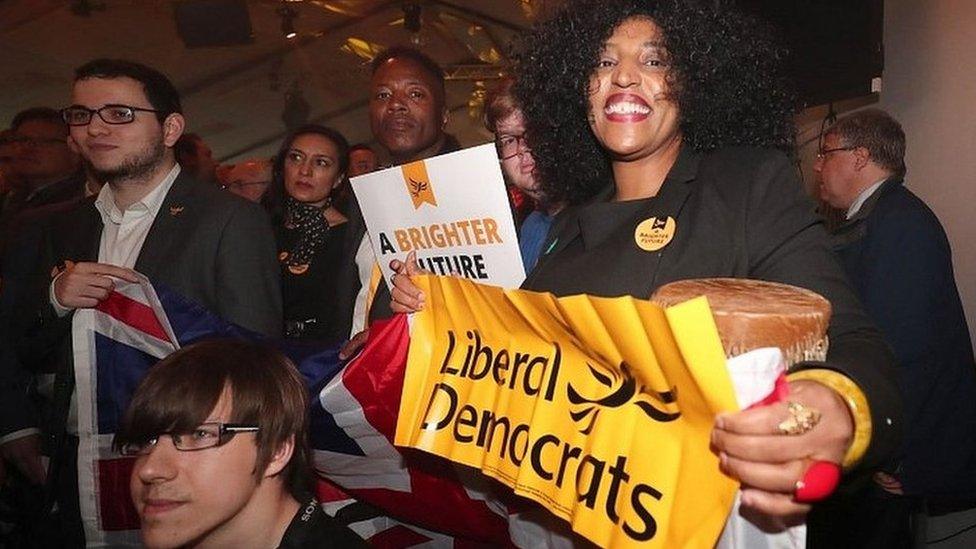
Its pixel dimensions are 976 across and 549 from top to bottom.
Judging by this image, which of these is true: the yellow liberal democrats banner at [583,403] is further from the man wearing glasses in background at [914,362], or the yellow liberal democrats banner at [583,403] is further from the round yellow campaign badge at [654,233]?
the man wearing glasses in background at [914,362]

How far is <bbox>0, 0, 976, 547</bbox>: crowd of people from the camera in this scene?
1554 mm

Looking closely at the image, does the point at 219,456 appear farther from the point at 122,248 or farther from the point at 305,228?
the point at 305,228

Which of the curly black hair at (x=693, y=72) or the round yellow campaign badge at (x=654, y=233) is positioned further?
the curly black hair at (x=693, y=72)

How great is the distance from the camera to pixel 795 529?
1285mm

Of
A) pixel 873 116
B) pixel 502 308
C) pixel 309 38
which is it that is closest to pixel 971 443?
pixel 873 116

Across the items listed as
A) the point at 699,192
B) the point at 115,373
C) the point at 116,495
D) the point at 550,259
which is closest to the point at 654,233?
the point at 699,192

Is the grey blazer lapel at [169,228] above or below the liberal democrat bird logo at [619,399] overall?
above

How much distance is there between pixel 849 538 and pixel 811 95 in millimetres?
2795

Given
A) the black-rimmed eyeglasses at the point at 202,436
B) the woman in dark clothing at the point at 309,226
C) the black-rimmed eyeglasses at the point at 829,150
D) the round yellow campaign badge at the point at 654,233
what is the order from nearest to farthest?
the round yellow campaign badge at the point at 654,233 < the black-rimmed eyeglasses at the point at 202,436 < the woman in dark clothing at the point at 309,226 < the black-rimmed eyeglasses at the point at 829,150

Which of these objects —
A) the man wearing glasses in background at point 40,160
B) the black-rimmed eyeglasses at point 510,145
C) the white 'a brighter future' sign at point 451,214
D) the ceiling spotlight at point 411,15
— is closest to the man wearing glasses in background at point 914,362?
the black-rimmed eyeglasses at point 510,145

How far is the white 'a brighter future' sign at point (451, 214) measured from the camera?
230cm

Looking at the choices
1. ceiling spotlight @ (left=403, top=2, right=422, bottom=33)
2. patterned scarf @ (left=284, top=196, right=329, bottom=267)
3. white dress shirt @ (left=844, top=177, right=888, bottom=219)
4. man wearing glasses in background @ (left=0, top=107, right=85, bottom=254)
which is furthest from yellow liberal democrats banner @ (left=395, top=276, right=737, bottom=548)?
ceiling spotlight @ (left=403, top=2, right=422, bottom=33)

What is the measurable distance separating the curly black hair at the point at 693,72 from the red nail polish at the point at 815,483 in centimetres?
108

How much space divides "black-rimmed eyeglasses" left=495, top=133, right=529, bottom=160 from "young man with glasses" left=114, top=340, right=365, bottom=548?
1.16 metres
